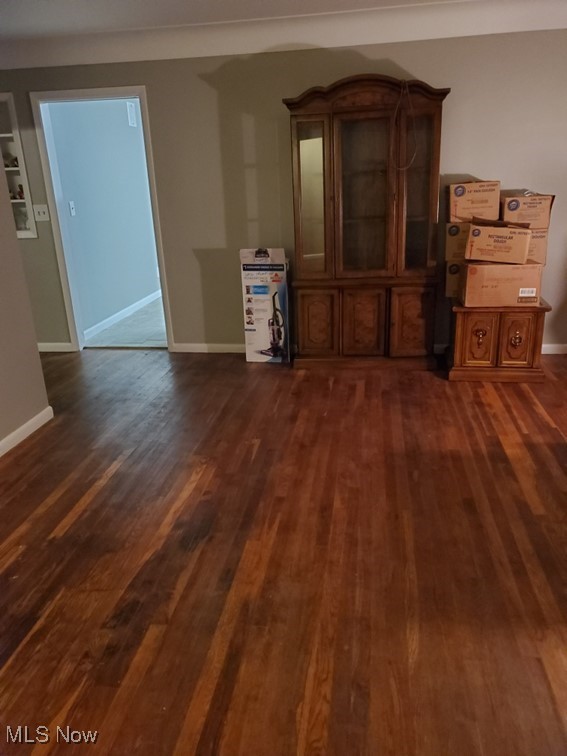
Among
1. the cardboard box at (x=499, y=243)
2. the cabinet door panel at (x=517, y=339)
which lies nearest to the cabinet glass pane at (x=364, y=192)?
the cardboard box at (x=499, y=243)

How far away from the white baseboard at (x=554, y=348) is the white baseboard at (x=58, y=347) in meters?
4.01

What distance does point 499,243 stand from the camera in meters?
3.77

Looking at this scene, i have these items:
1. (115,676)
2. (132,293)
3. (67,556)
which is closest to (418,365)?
(67,556)

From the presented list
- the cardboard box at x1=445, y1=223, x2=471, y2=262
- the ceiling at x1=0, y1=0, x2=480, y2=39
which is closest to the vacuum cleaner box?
the cardboard box at x1=445, y1=223, x2=471, y2=262

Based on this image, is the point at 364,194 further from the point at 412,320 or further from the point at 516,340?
the point at 516,340

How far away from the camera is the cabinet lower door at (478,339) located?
3.89 meters

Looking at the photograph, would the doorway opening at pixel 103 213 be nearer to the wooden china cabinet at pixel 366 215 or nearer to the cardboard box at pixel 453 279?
the wooden china cabinet at pixel 366 215

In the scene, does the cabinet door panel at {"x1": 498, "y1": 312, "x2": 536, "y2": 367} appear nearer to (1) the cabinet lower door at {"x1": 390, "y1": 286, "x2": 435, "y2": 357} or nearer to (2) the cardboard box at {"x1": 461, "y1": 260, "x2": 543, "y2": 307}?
(2) the cardboard box at {"x1": 461, "y1": 260, "x2": 543, "y2": 307}

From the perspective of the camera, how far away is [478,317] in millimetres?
3887

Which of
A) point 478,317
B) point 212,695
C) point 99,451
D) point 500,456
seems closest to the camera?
point 212,695

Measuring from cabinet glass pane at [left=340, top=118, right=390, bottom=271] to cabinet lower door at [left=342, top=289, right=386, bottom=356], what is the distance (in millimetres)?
205

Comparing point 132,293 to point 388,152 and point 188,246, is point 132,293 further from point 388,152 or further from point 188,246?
point 388,152

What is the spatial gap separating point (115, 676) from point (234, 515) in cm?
91

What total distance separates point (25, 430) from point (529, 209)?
11.8 feet
